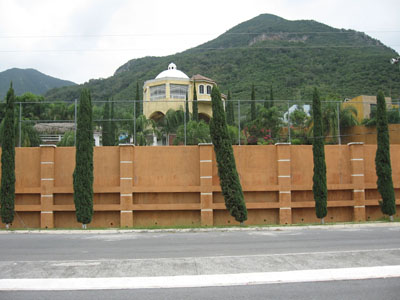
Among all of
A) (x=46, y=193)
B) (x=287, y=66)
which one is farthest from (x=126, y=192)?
(x=287, y=66)

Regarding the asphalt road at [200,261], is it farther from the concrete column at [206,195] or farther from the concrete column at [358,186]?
the concrete column at [358,186]

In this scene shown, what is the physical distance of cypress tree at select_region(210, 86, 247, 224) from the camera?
63.5 ft

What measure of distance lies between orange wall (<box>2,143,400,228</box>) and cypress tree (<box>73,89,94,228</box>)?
1.13 meters

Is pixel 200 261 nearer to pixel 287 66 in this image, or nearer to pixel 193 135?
pixel 193 135

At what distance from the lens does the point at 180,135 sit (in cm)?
2605

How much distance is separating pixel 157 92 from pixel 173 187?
2651 centimetres

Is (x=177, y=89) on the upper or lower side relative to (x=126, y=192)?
upper

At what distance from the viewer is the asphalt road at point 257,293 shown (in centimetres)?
716

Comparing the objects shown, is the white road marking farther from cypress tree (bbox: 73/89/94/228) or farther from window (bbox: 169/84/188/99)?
window (bbox: 169/84/188/99)

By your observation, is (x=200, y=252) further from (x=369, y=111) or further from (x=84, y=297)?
(x=369, y=111)

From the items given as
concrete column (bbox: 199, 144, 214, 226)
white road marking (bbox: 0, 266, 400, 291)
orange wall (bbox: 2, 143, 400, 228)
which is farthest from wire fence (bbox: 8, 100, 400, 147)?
white road marking (bbox: 0, 266, 400, 291)

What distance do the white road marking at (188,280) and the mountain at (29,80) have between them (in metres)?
140

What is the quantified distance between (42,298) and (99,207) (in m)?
13.1

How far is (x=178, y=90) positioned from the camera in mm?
44969
